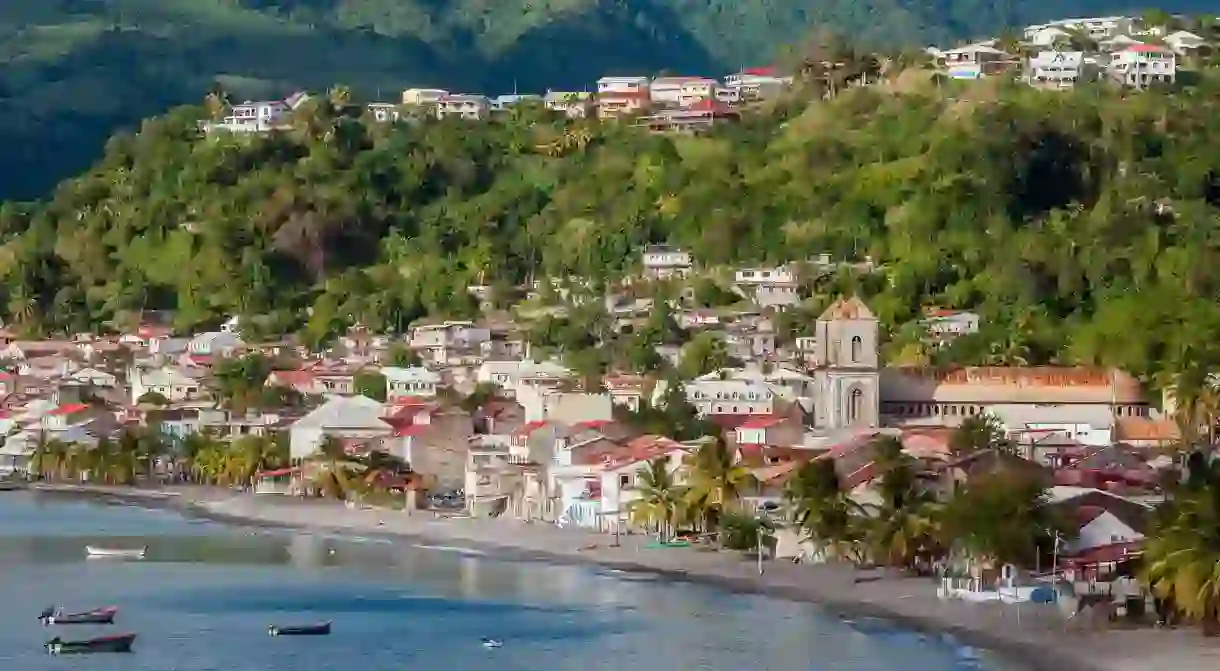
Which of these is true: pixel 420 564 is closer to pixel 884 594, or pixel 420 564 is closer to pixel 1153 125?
pixel 884 594

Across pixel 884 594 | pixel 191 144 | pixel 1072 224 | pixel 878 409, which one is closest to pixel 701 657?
pixel 884 594

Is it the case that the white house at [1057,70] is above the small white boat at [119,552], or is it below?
above

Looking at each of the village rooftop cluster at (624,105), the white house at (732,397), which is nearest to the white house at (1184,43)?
the village rooftop cluster at (624,105)

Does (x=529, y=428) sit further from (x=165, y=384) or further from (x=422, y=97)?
(x=422, y=97)

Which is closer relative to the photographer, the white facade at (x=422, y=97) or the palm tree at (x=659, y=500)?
the palm tree at (x=659, y=500)

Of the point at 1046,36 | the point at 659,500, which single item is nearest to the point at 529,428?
the point at 659,500

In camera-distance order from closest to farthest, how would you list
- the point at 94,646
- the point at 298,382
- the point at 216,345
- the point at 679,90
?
the point at 94,646, the point at 298,382, the point at 216,345, the point at 679,90

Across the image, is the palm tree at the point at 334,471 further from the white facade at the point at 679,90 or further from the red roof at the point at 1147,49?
the white facade at the point at 679,90
